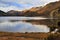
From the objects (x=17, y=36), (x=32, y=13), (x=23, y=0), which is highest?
(x=23, y=0)

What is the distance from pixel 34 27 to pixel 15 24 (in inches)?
19.2

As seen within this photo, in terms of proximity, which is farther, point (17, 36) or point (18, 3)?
point (18, 3)

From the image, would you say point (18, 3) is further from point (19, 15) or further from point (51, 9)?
point (51, 9)

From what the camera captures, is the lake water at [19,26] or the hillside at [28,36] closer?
the hillside at [28,36]

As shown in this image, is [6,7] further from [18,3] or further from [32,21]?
[32,21]

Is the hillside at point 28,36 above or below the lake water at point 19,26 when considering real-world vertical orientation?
below

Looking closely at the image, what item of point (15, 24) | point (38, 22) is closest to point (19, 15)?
point (15, 24)

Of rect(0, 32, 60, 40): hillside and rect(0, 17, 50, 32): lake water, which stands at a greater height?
rect(0, 17, 50, 32): lake water

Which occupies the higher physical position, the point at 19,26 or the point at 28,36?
the point at 19,26

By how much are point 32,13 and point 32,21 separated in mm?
206

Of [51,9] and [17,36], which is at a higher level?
[51,9]

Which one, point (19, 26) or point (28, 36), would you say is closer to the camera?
point (28, 36)

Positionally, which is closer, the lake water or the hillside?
the hillside

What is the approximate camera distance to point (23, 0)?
4465 millimetres
